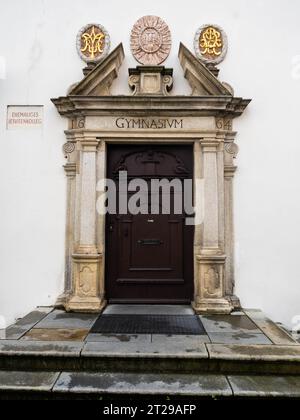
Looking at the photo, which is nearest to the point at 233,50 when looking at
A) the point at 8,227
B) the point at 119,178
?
the point at 119,178

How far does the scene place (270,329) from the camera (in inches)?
171

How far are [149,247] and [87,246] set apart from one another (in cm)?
101

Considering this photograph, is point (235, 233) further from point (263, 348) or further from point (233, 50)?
point (233, 50)

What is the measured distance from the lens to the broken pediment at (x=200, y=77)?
201 inches

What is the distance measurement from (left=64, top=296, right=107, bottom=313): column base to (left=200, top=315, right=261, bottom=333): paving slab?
1.53 m

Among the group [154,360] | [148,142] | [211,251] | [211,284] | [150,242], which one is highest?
[148,142]

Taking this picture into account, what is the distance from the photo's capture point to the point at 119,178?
5500mm

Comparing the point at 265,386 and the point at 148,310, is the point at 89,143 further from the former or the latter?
the point at 265,386

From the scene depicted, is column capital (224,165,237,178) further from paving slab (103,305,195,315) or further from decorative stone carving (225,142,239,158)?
paving slab (103,305,195,315)

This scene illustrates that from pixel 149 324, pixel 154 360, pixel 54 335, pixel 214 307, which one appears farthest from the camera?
pixel 214 307

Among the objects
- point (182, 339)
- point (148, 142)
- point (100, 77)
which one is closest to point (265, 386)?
point (182, 339)

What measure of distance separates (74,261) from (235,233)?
254 centimetres

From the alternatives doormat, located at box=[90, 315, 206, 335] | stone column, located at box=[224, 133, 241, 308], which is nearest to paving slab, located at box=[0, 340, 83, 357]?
doormat, located at box=[90, 315, 206, 335]

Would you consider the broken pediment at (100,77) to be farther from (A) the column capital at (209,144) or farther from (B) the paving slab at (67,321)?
(B) the paving slab at (67,321)
